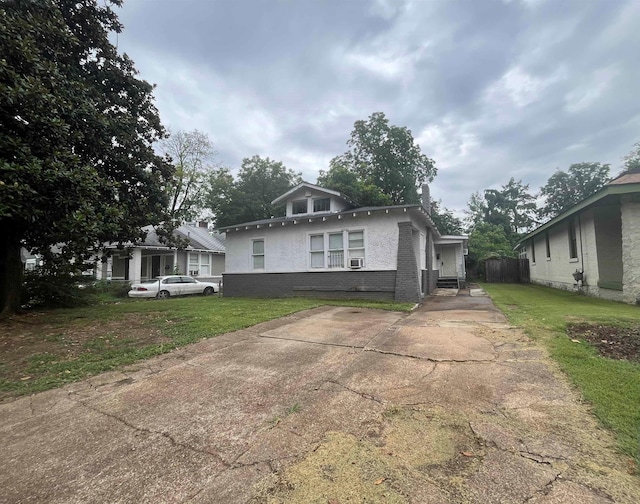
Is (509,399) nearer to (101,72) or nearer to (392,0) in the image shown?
(392,0)

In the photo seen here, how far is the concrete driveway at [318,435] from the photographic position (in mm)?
1967

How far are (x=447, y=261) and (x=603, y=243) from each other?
1123 cm

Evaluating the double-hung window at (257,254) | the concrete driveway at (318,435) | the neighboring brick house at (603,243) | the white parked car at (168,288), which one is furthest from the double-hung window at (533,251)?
the white parked car at (168,288)

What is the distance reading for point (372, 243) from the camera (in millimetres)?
12070

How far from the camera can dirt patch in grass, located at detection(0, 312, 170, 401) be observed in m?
4.50

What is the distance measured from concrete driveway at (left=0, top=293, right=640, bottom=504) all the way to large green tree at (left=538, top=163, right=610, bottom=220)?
47612 mm

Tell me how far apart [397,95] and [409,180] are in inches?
861

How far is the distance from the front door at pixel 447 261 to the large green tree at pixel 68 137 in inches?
731

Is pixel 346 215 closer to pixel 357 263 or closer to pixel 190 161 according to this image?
pixel 357 263

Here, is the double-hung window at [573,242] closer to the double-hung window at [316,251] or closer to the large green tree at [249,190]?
the double-hung window at [316,251]

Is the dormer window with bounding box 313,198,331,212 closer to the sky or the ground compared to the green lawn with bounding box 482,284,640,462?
closer to the sky

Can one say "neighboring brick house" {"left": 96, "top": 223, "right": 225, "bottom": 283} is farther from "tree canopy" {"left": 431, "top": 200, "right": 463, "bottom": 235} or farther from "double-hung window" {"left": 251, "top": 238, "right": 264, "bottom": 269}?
"tree canopy" {"left": 431, "top": 200, "right": 463, "bottom": 235}

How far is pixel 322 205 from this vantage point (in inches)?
655

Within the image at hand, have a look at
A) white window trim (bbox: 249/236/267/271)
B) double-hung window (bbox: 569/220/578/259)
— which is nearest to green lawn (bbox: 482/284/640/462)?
double-hung window (bbox: 569/220/578/259)
